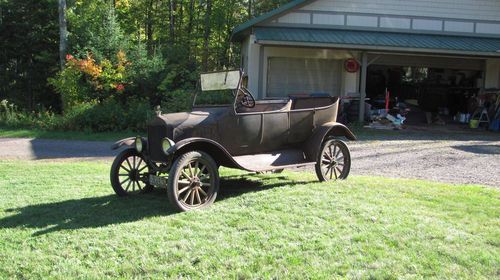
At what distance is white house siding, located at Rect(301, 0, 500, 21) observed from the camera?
17.9 meters

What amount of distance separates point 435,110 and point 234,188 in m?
14.8

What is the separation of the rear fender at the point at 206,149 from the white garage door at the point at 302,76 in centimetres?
1201

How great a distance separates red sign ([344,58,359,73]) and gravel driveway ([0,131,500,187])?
12.8 ft

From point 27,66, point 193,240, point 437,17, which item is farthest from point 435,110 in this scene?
point 27,66

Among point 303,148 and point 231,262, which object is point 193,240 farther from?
point 303,148

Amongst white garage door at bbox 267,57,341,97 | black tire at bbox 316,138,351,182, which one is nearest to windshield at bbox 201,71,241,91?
black tire at bbox 316,138,351,182

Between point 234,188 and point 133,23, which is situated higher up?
point 133,23

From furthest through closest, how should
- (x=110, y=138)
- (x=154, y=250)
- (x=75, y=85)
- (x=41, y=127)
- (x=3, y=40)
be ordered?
(x=3, y=40)
(x=75, y=85)
(x=41, y=127)
(x=110, y=138)
(x=154, y=250)

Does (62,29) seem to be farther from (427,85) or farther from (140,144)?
(427,85)

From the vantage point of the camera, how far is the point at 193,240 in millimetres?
4668

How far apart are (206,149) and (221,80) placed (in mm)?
1181

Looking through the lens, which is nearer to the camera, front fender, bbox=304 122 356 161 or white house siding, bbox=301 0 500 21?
front fender, bbox=304 122 356 161

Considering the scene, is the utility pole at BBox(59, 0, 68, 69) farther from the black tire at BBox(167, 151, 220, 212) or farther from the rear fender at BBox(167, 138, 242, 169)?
the black tire at BBox(167, 151, 220, 212)

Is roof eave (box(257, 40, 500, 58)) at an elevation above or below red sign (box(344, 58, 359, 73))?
above
